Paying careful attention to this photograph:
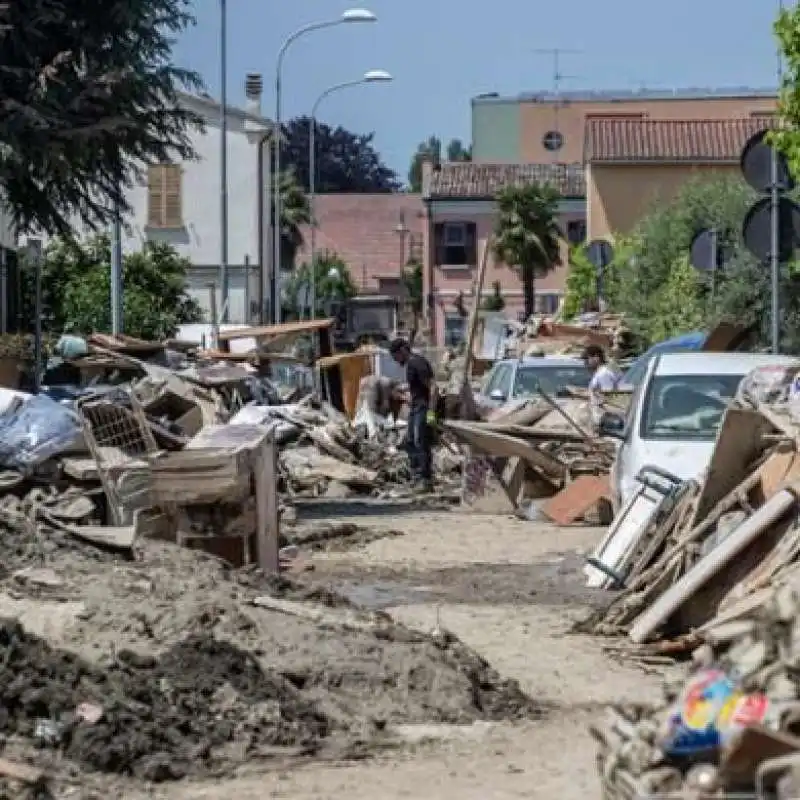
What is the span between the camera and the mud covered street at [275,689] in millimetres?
9109

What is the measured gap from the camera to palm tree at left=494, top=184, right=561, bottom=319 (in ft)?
252

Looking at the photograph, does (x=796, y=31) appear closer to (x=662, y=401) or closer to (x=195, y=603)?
(x=662, y=401)

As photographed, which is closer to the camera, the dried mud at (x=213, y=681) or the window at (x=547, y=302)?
the dried mud at (x=213, y=681)

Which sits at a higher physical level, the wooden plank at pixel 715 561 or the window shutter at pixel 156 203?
the window shutter at pixel 156 203

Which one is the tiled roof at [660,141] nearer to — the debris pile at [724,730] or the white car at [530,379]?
the white car at [530,379]

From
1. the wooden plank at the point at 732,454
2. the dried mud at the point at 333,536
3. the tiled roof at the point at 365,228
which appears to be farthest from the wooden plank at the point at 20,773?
the tiled roof at the point at 365,228

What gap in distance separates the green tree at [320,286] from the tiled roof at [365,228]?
54.5 feet

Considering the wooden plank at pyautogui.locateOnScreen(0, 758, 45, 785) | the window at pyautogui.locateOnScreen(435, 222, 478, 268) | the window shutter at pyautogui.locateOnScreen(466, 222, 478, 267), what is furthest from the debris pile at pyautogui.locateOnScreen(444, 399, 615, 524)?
the window at pyautogui.locateOnScreen(435, 222, 478, 268)

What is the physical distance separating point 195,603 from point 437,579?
5.43 meters

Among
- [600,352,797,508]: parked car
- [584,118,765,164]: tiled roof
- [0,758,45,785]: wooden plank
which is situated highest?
[584,118,765,164]: tiled roof

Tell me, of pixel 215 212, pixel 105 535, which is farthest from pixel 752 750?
pixel 215 212

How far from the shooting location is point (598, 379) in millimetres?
25922

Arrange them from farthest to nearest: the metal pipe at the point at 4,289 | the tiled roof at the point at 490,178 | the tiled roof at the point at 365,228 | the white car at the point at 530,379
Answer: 1. the tiled roof at the point at 365,228
2. the tiled roof at the point at 490,178
3. the metal pipe at the point at 4,289
4. the white car at the point at 530,379

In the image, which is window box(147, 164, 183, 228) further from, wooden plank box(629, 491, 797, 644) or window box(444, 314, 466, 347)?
wooden plank box(629, 491, 797, 644)
